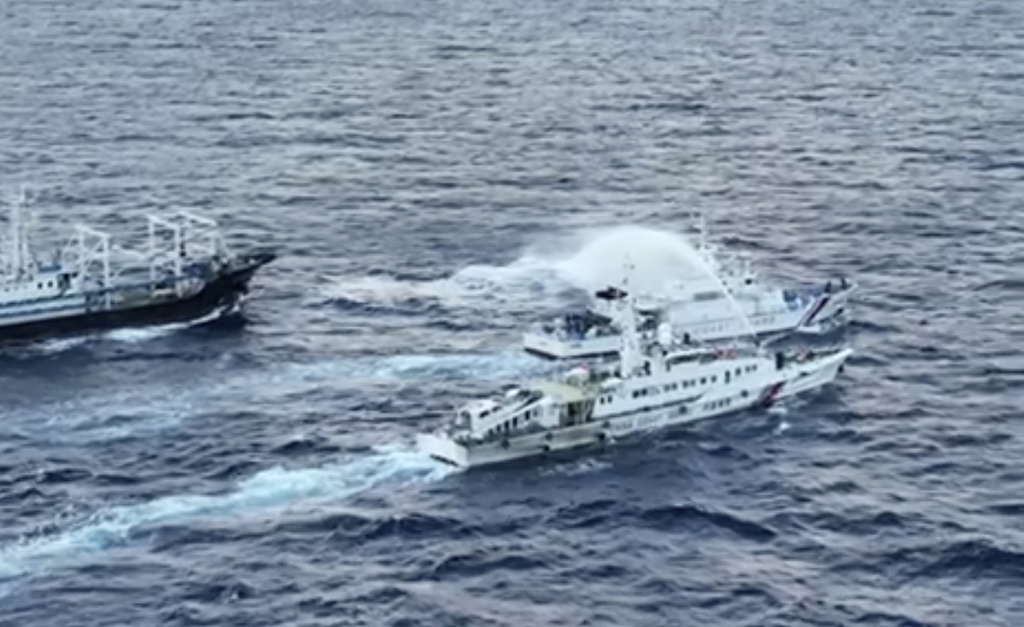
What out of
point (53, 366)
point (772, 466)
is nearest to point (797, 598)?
point (772, 466)

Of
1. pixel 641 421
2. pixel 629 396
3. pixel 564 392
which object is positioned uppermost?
pixel 564 392

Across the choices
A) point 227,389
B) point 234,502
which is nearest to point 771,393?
point 227,389

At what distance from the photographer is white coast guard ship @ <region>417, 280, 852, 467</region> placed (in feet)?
544

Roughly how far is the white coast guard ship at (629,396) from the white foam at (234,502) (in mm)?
3311

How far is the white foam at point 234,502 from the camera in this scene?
484ft

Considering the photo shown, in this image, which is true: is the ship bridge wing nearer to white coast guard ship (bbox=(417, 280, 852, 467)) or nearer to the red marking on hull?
white coast guard ship (bbox=(417, 280, 852, 467))

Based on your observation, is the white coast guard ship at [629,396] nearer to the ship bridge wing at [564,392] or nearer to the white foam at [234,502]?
the ship bridge wing at [564,392]

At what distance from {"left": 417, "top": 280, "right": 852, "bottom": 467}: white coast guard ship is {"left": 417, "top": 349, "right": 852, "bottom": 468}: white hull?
0.25ft

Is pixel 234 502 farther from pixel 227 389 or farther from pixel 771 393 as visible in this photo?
pixel 771 393

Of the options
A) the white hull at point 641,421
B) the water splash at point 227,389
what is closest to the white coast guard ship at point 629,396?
the white hull at point 641,421

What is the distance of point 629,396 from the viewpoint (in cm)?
17238

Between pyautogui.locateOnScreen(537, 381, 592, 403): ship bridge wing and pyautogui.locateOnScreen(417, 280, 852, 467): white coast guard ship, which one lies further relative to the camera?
pyautogui.locateOnScreen(537, 381, 592, 403): ship bridge wing

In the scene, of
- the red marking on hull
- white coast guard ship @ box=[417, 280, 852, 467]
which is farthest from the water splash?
the red marking on hull

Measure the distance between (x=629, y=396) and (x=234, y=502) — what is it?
111 ft
